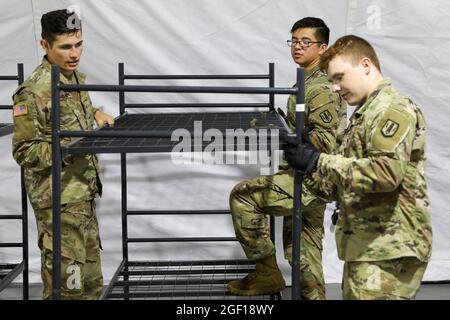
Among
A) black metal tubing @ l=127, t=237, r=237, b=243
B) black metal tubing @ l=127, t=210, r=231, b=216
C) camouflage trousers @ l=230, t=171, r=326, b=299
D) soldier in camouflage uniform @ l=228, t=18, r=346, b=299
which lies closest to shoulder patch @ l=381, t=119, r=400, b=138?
soldier in camouflage uniform @ l=228, t=18, r=346, b=299

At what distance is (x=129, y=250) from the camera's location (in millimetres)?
3686

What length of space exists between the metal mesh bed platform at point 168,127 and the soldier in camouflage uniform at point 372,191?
0.26 m

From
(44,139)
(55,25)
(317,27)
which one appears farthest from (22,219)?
(317,27)

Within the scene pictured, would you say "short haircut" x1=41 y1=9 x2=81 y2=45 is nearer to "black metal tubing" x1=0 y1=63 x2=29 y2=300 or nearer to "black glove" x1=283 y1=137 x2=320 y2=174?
"black metal tubing" x1=0 y1=63 x2=29 y2=300

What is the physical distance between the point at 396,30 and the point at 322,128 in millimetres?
1066

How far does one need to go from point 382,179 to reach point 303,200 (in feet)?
2.81

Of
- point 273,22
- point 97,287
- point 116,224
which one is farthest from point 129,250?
point 273,22

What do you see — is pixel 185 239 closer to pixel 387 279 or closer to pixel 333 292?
pixel 333 292

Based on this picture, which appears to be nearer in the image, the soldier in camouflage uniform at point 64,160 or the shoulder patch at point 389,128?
the shoulder patch at point 389,128

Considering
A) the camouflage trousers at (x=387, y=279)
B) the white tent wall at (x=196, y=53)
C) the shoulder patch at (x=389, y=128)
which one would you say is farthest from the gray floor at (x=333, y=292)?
the shoulder patch at (x=389, y=128)

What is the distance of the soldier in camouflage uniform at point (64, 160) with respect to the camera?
2.56 metres

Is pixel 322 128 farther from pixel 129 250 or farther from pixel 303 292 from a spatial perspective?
pixel 129 250

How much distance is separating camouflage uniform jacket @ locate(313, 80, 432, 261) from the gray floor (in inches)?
58.8

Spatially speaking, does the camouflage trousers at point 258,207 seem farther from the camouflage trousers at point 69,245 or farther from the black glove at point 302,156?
the black glove at point 302,156
